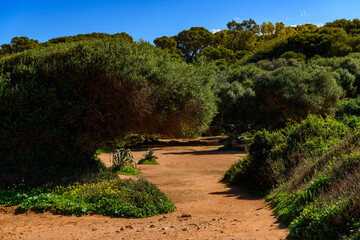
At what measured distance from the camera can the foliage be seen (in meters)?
7.65

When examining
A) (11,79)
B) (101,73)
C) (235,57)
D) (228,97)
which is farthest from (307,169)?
(235,57)

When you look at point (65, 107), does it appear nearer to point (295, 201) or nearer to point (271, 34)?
point (295, 201)

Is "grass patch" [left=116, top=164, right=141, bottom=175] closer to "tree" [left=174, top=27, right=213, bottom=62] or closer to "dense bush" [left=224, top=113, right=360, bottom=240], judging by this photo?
"dense bush" [left=224, top=113, right=360, bottom=240]

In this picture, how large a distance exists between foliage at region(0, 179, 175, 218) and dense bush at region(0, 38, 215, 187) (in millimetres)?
838

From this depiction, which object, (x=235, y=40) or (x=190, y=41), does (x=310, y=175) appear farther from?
(x=235, y=40)

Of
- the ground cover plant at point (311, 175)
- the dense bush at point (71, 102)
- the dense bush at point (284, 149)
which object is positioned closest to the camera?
the ground cover plant at point (311, 175)

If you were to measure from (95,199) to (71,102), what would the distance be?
340cm

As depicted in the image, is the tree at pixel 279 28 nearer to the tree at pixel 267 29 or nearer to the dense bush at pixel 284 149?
the tree at pixel 267 29

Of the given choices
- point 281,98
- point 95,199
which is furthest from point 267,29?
point 95,199

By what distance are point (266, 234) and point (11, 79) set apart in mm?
8467

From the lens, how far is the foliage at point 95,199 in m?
7.65

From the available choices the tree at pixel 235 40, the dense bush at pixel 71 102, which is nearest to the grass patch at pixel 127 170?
the dense bush at pixel 71 102

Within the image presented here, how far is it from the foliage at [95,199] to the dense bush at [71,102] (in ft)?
2.75

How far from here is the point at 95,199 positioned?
805 cm
